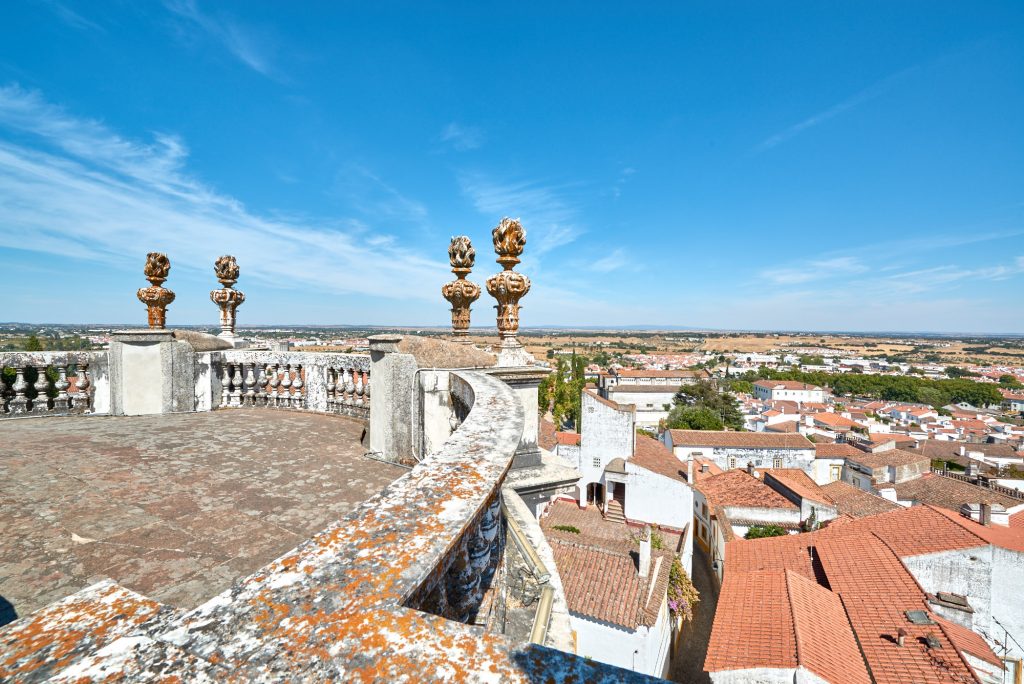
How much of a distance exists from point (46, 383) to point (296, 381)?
3.89 metres

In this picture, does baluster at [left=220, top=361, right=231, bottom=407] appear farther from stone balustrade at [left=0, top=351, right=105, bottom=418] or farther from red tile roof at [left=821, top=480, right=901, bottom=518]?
red tile roof at [left=821, top=480, right=901, bottom=518]

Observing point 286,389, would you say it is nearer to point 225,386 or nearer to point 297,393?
point 297,393

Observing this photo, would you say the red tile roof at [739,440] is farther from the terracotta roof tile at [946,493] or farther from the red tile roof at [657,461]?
the terracotta roof tile at [946,493]

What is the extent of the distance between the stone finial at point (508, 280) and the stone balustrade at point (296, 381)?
2.52m

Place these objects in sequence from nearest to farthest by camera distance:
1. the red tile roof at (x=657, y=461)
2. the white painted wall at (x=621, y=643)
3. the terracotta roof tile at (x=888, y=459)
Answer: the white painted wall at (x=621, y=643)
the red tile roof at (x=657, y=461)
the terracotta roof tile at (x=888, y=459)

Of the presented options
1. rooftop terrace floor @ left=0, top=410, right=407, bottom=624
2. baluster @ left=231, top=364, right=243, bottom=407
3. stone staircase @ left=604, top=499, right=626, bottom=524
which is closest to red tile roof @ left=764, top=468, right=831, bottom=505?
stone staircase @ left=604, top=499, right=626, bottom=524

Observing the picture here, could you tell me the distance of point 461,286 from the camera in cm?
883

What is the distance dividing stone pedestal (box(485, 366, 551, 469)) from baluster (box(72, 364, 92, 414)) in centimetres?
720

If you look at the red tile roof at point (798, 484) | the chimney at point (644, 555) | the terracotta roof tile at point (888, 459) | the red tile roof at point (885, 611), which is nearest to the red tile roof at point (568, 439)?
the red tile roof at point (798, 484)

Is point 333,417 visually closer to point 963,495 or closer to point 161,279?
point 161,279

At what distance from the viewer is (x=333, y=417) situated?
771 centimetres

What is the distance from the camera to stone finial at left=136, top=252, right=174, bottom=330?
27.5 feet

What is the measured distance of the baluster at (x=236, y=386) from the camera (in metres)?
8.55

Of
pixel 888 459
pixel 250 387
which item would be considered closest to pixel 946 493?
pixel 888 459
